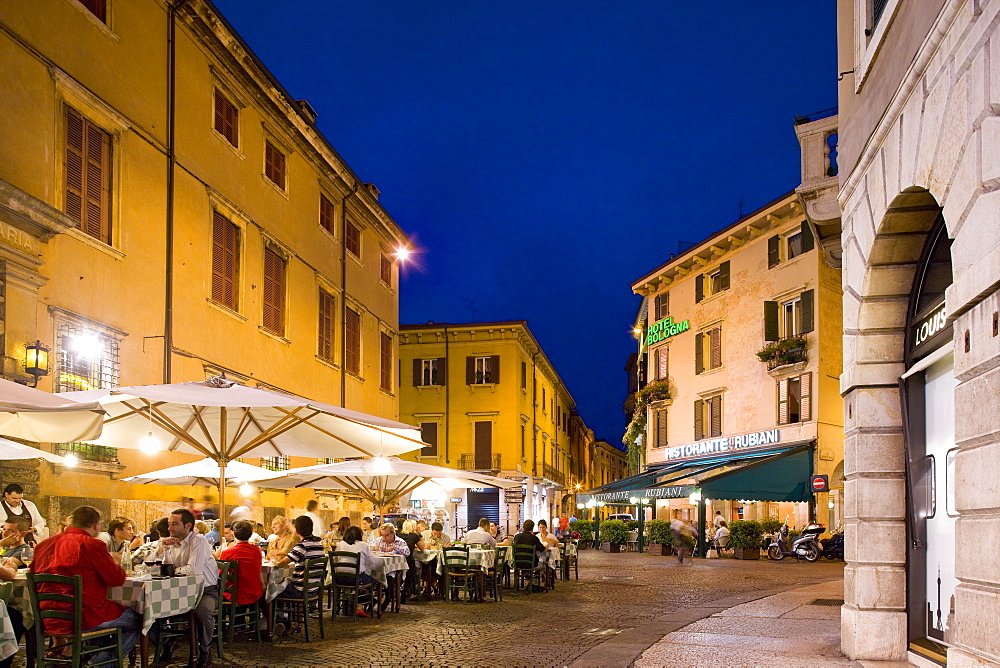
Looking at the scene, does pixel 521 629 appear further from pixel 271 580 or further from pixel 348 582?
pixel 271 580

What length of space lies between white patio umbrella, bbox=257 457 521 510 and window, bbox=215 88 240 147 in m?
7.40

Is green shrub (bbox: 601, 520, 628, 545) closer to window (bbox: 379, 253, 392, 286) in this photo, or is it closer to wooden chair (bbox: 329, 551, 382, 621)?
window (bbox: 379, 253, 392, 286)

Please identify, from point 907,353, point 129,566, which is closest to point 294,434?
point 129,566

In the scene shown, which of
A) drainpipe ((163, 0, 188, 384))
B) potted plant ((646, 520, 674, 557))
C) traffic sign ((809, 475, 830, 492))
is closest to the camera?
drainpipe ((163, 0, 188, 384))

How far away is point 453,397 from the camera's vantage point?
5262 centimetres

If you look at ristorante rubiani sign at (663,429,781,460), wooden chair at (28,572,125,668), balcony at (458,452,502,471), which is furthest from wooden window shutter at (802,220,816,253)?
wooden chair at (28,572,125,668)

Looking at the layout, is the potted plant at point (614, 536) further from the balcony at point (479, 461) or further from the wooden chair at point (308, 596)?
the wooden chair at point (308, 596)

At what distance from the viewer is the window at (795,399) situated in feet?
109

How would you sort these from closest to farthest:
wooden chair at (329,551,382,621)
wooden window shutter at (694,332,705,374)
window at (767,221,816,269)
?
wooden chair at (329,551,382,621), window at (767,221,816,269), wooden window shutter at (694,332,705,374)

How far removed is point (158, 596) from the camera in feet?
26.8

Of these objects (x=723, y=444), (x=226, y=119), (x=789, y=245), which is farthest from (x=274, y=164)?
(x=723, y=444)

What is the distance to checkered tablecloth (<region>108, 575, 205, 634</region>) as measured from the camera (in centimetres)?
790

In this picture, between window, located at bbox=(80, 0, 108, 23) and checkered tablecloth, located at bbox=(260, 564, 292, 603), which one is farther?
window, located at bbox=(80, 0, 108, 23)

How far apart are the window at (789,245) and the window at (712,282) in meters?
3.03
